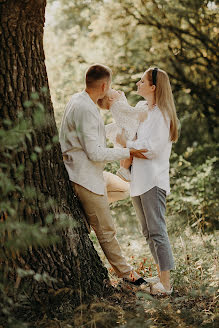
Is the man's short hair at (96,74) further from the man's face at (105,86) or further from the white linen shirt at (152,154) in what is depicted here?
the white linen shirt at (152,154)

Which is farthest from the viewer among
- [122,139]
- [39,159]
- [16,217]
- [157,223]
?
[122,139]

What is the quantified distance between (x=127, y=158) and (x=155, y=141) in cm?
29

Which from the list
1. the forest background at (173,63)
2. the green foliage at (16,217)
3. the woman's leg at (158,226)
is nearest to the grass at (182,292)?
the woman's leg at (158,226)

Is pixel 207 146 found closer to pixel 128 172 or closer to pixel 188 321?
pixel 128 172

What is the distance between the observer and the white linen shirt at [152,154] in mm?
4094

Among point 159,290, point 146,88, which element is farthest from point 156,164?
point 159,290

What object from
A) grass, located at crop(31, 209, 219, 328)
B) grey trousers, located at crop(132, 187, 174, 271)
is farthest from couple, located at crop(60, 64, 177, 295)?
grass, located at crop(31, 209, 219, 328)

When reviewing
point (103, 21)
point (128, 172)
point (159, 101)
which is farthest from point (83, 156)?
point (103, 21)

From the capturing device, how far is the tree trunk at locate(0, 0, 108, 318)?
3199 millimetres

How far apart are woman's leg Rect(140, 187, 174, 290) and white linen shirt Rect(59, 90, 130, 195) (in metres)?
0.48

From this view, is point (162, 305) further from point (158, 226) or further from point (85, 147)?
point (85, 147)

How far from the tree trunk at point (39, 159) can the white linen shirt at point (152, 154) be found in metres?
0.74

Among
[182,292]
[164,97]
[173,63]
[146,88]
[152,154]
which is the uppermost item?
[173,63]

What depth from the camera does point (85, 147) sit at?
3771 millimetres
